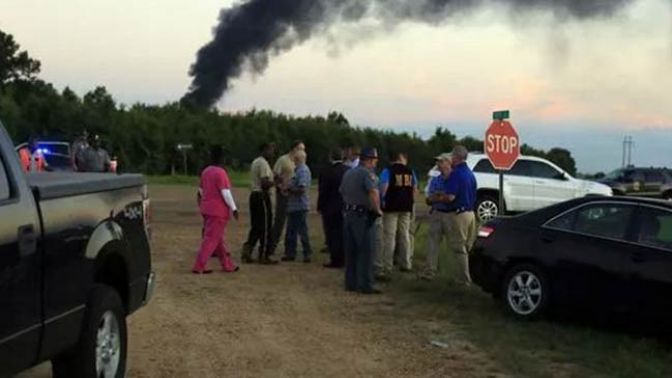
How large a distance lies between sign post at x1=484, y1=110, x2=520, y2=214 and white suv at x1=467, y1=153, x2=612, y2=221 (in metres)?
10.2

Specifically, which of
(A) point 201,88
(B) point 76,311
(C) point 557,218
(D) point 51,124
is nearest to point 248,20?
(A) point 201,88

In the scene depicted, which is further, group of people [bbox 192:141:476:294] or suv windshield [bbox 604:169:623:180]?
suv windshield [bbox 604:169:623:180]

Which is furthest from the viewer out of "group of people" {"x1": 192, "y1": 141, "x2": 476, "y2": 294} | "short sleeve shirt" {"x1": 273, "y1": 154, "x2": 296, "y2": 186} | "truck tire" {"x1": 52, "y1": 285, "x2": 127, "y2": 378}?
"short sleeve shirt" {"x1": 273, "y1": 154, "x2": 296, "y2": 186}

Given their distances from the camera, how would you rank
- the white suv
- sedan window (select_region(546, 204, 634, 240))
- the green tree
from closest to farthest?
sedan window (select_region(546, 204, 634, 240)), the white suv, the green tree

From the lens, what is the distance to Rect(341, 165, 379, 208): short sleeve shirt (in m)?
12.3

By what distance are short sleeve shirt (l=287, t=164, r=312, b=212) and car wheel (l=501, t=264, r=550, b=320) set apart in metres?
5.08

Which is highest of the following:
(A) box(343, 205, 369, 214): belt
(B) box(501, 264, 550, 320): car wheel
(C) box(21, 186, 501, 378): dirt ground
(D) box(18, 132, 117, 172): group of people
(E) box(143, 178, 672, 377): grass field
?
(D) box(18, 132, 117, 172): group of people

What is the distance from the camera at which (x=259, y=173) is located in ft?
48.8

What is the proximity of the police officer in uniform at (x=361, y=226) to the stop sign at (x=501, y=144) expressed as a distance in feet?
10.3

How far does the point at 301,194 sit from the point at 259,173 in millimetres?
766

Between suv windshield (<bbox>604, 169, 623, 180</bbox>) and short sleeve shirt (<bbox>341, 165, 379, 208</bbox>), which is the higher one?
short sleeve shirt (<bbox>341, 165, 379, 208</bbox>)

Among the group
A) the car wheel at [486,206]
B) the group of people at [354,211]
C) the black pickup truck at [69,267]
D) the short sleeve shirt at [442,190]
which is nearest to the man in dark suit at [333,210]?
the group of people at [354,211]

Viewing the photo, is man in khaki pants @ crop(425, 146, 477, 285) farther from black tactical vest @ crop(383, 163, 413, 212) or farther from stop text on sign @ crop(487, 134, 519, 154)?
stop text on sign @ crop(487, 134, 519, 154)

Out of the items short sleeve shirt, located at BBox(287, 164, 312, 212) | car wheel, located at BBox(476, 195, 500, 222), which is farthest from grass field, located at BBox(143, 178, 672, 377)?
car wheel, located at BBox(476, 195, 500, 222)
